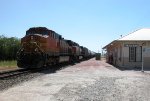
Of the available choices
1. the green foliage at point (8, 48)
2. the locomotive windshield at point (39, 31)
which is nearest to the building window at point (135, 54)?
the locomotive windshield at point (39, 31)

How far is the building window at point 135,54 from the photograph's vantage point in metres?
33.0

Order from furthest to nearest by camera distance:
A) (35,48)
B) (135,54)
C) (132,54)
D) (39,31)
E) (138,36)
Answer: (138,36) < (132,54) < (135,54) < (39,31) < (35,48)

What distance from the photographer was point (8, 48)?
6750 centimetres

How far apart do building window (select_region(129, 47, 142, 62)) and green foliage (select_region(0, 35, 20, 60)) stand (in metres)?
38.1

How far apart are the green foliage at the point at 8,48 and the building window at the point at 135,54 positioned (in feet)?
125

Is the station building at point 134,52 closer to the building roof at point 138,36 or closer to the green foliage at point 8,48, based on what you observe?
the building roof at point 138,36

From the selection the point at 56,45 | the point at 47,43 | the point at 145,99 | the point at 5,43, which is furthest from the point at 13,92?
the point at 5,43

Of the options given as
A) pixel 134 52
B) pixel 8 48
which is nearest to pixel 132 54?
pixel 134 52

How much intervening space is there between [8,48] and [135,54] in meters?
40.3

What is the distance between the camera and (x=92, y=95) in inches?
453

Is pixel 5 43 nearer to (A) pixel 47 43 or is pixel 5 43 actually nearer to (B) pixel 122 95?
(A) pixel 47 43

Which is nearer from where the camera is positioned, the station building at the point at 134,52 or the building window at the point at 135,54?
the station building at the point at 134,52

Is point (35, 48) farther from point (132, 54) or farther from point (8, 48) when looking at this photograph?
point (8, 48)

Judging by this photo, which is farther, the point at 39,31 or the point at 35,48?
the point at 39,31
